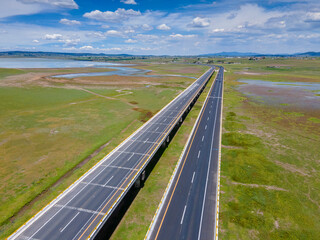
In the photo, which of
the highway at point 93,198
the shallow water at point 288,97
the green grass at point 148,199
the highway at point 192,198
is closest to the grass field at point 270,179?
the highway at point 192,198

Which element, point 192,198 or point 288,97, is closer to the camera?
point 192,198

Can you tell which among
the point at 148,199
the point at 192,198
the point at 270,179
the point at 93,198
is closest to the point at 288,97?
the point at 270,179

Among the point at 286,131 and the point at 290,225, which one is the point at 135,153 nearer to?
the point at 290,225

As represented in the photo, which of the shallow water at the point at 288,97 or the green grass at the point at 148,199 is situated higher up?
the shallow water at the point at 288,97

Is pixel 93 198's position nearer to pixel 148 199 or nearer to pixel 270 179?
pixel 148 199

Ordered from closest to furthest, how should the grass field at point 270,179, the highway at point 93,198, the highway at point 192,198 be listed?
the highway at point 93,198 < the highway at point 192,198 < the grass field at point 270,179

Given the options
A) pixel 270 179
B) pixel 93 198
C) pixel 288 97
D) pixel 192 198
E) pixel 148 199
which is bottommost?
pixel 148 199

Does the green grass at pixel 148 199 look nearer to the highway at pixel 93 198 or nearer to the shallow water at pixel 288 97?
the highway at pixel 93 198
